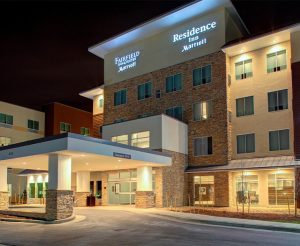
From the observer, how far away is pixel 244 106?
35.2 meters

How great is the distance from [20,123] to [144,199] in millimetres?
30218

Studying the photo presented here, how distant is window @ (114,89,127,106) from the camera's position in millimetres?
43419

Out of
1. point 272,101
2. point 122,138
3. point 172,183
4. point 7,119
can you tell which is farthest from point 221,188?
point 7,119

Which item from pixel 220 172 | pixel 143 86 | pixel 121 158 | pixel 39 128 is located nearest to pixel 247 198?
pixel 220 172

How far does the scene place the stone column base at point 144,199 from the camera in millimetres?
31266

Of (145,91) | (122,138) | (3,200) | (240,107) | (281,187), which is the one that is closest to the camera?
(3,200)

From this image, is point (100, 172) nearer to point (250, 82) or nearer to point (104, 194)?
point (104, 194)

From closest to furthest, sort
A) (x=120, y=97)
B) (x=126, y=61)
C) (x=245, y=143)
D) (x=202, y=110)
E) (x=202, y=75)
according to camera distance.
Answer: (x=245, y=143) → (x=202, y=110) → (x=202, y=75) → (x=126, y=61) → (x=120, y=97)

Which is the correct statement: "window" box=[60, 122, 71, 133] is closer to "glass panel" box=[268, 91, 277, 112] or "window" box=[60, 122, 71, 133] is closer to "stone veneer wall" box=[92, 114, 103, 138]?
"stone veneer wall" box=[92, 114, 103, 138]

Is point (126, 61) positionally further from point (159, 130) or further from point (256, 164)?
point (256, 164)

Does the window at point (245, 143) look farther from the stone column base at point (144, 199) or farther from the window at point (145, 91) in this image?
the window at point (145, 91)

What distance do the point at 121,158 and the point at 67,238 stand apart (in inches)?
421

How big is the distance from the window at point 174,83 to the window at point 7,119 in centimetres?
2487

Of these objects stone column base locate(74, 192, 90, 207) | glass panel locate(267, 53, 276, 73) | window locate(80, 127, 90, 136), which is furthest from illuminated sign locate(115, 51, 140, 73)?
window locate(80, 127, 90, 136)
